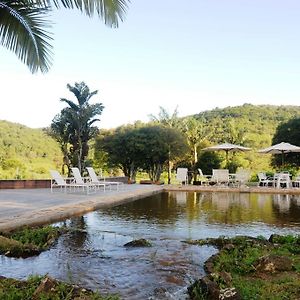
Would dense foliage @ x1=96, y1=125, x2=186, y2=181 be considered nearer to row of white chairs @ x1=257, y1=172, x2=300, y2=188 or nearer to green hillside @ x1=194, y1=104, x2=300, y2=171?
row of white chairs @ x1=257, y1=172, x2=300, y2=188

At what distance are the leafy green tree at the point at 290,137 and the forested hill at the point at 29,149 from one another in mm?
15114

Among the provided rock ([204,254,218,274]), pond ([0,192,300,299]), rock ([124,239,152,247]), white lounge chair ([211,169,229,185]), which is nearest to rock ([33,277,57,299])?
pond ([0,192,300,299])

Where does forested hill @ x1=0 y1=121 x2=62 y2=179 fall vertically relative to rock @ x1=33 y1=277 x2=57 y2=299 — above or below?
above

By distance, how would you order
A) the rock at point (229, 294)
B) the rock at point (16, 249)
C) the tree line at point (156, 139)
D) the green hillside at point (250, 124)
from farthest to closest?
the green hillside at point (250, 124) → the tree line at point (156, 139) → the rock at point (16, 249) → the rock at point (229, 294)

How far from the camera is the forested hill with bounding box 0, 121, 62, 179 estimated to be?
27978 millimetres

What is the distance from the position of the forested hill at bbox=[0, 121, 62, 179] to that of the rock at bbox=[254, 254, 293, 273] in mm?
22794

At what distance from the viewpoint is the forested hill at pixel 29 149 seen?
91.8 feet

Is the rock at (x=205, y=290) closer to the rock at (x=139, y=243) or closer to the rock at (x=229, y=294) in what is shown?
the rock at (x=229, y=294)

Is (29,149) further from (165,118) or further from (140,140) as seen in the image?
A: (140,140)

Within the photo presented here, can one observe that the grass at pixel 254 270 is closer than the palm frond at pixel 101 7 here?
Yes

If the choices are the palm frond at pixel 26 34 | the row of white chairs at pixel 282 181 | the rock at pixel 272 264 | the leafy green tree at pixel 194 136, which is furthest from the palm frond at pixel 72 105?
the rock at pixel 272 264

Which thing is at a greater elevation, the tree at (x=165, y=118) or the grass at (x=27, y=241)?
the tree at (x=165, y=118)

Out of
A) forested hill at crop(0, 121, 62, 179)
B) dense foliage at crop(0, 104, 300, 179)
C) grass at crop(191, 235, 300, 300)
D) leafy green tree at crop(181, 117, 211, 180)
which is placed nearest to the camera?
grass at crop(191, 235, 300, 300)

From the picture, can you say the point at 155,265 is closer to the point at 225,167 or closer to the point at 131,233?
Result: the point at 131,233
